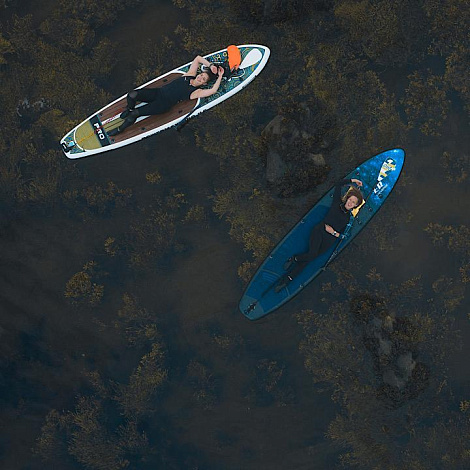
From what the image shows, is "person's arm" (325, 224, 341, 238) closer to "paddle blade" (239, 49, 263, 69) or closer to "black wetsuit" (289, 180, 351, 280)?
"black wetsuit" (289, 180, 351, 280)

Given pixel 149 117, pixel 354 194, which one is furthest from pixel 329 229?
pixel 149 117

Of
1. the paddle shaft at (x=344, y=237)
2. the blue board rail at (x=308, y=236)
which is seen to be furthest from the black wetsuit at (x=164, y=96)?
the paddle shaft at (x=344, y=237)

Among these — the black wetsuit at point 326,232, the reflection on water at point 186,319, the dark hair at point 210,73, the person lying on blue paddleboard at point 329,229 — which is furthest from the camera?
the reflection on water at point 186,319

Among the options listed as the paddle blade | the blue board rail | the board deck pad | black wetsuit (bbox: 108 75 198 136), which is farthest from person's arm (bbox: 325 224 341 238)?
black wetsuit (bbox: 108 75 198 136)

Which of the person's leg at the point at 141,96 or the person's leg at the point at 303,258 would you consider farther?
the person's leg at the point at 303,258

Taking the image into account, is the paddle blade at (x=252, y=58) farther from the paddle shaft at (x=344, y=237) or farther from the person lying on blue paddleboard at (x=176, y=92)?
the paddle shaft at (x=344, y=237)

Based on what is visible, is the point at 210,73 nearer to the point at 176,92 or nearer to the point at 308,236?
the point at 176,92

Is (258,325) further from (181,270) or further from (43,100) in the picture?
(43,100)
